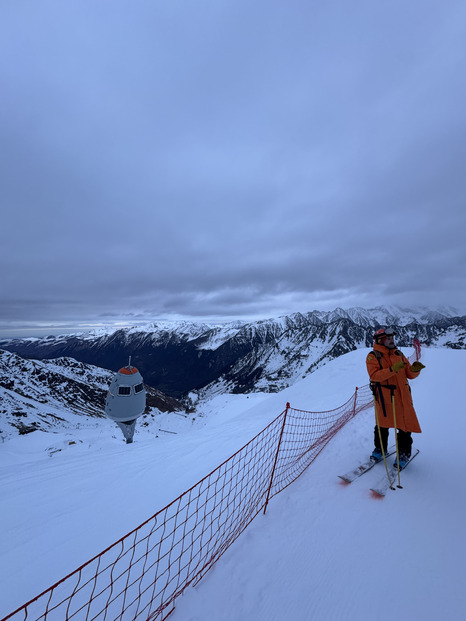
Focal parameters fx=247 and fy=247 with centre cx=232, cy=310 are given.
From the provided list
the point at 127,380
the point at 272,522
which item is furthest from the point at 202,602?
the point at 127,380

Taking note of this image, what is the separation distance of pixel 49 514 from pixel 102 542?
1931mm

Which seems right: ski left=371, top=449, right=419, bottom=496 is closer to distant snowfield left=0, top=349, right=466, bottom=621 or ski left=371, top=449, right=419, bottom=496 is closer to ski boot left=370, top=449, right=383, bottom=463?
distant snowfield left=0, top=349, right=466, bottom=621

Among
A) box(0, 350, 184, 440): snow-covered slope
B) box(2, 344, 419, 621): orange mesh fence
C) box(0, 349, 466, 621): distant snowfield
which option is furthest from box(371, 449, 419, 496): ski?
box(0, 350, 184, 440): snow-covered slope

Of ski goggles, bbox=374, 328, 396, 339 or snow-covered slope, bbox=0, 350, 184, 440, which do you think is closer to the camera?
ski goggles, bbox=374, 328, 396, 339

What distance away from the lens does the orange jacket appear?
4.36 meters

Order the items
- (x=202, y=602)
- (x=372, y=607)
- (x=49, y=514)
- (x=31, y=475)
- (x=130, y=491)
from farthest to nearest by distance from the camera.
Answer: (x=31, y=475) → (x=130, y=491) → (x=49, y=514) → (x=202, y=602) → (x=372, y=607)

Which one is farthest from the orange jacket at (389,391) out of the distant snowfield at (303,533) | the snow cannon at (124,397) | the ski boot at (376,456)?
the snow cannon at (124,397)

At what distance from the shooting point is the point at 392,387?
4.42 metres

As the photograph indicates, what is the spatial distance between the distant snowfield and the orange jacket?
101 centimetres

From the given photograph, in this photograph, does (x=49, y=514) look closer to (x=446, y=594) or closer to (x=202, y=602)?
(x=202, y=602)

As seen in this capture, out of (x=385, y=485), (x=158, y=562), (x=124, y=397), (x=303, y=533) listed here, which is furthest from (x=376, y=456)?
(x=124, y=397)

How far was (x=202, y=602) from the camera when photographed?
9.03 ft

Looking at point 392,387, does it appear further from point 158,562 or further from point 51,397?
point 51,397

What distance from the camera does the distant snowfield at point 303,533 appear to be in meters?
2.59
